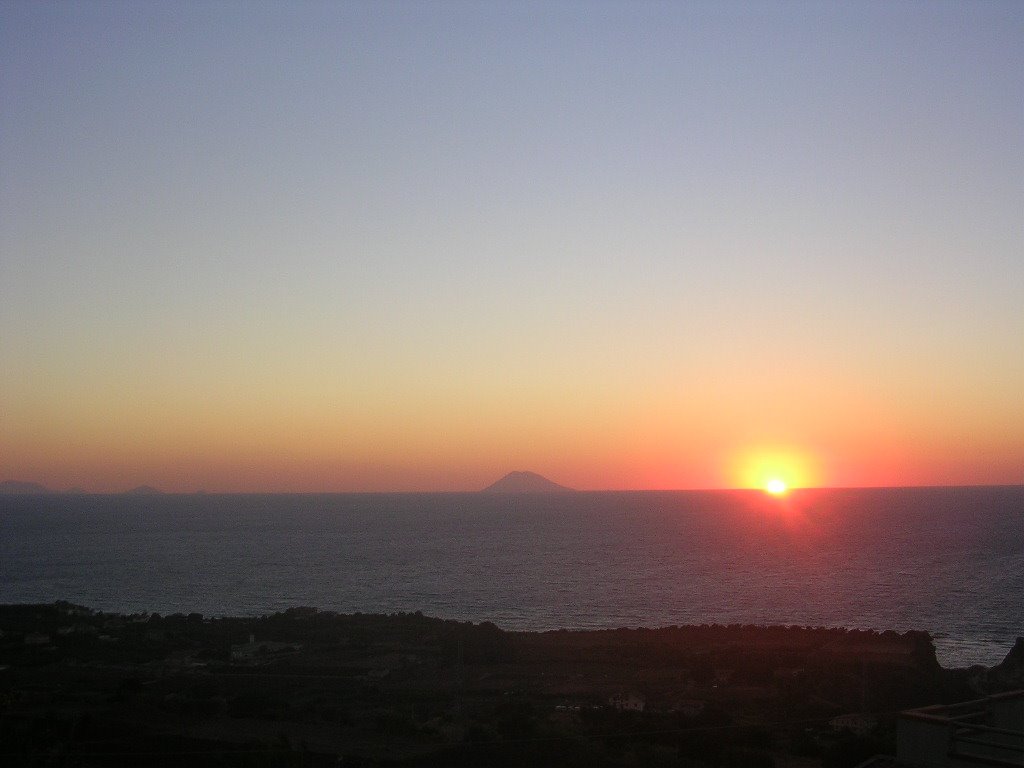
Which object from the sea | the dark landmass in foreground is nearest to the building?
the dark landmass in foreground

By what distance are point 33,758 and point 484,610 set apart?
107ft

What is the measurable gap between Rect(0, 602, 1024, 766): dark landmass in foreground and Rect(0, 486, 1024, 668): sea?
995cm

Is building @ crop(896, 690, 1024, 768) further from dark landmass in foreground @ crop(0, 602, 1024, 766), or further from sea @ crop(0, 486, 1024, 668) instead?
sea @ crop(0, 486, 1024, 668)

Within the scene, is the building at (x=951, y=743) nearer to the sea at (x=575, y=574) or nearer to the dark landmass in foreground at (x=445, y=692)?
the dark landmass in foreground at (x=445, y=692)

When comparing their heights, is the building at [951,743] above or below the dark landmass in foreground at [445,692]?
above

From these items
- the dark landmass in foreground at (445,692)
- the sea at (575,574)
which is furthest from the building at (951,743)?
the sea at (575,574)

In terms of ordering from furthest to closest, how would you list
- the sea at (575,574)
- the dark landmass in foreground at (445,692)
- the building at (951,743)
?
the sea at (575,574), the dark landmass in foreground at (445,692), the building at (951,743)

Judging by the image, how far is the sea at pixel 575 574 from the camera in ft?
135

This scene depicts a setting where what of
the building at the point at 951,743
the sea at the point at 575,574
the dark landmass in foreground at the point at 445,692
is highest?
the building at the point at 951,743

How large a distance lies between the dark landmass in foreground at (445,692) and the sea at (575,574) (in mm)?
9947

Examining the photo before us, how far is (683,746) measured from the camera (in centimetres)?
1346

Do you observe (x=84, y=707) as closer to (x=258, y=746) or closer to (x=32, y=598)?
(x=258, y=746)

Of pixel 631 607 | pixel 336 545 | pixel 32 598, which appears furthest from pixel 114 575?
pixel 631 607

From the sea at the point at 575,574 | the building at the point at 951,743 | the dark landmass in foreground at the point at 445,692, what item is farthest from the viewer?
the sea at the point at 575,574
